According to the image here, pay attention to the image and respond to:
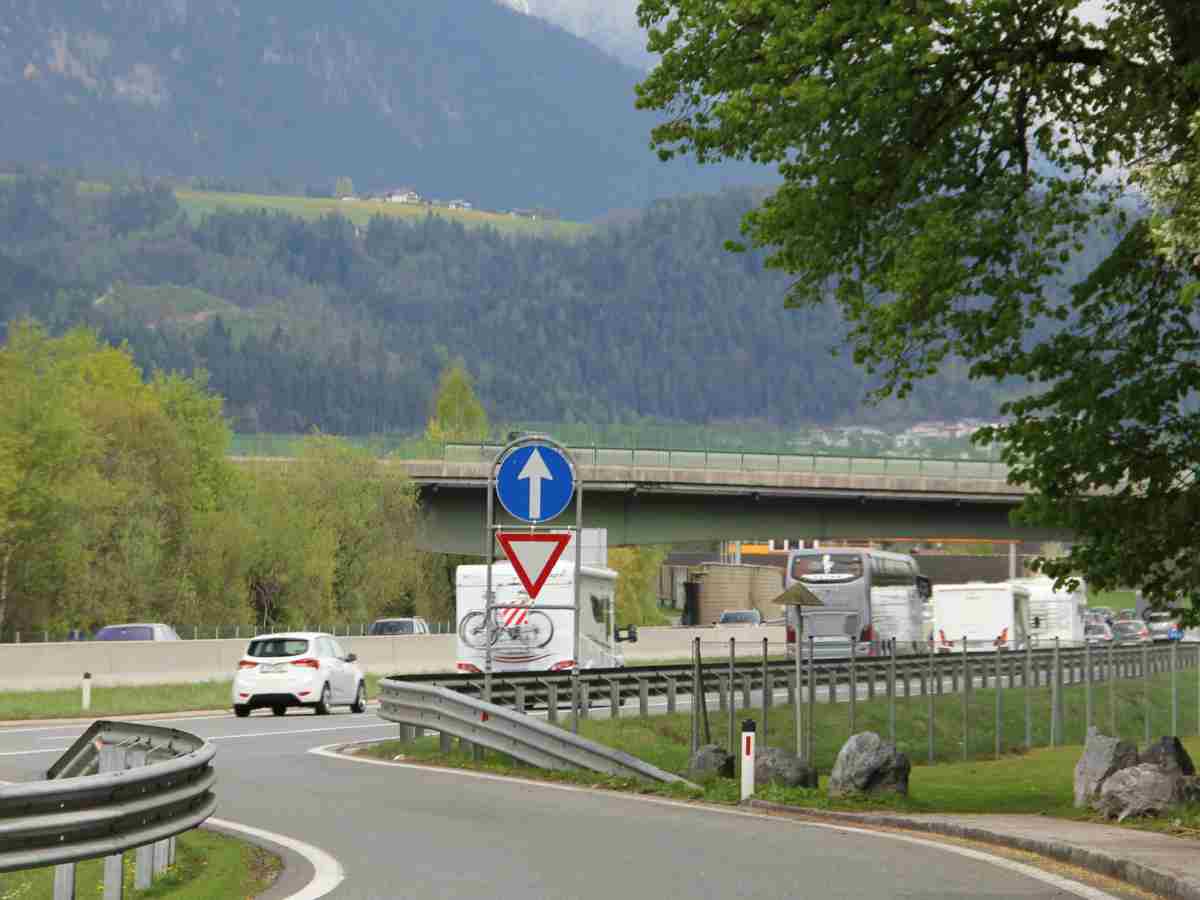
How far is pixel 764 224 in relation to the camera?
68.2 feet

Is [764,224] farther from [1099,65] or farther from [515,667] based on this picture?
[515,667]

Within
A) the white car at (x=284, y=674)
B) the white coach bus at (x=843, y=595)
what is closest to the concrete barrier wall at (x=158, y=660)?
the white car at (x=284, y=674)

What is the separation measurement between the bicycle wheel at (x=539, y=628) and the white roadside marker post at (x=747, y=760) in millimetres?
21448

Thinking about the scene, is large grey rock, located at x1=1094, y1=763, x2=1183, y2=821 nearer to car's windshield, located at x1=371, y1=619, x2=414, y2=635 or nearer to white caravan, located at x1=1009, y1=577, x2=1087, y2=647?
car's windshield, located at x1=371, y1=619, x2=414, y2=635

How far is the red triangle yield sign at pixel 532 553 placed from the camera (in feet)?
68.6

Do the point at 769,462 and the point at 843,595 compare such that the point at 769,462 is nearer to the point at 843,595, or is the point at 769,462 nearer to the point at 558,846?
the point at 843,595

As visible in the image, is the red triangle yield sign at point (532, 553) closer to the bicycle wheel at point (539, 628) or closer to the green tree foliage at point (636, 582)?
the bicycle wheel at point (539, 628)

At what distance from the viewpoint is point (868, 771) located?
19.9 metres

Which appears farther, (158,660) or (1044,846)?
(158,660)

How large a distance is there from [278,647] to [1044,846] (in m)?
23.4

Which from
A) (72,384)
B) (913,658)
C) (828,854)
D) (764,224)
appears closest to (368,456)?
(72,384)

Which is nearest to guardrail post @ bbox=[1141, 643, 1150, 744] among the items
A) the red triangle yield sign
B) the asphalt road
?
the asphalt road

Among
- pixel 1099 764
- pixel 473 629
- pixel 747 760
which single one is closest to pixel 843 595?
pixel 473 629

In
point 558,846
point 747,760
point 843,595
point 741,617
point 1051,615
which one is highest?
point 741,617
